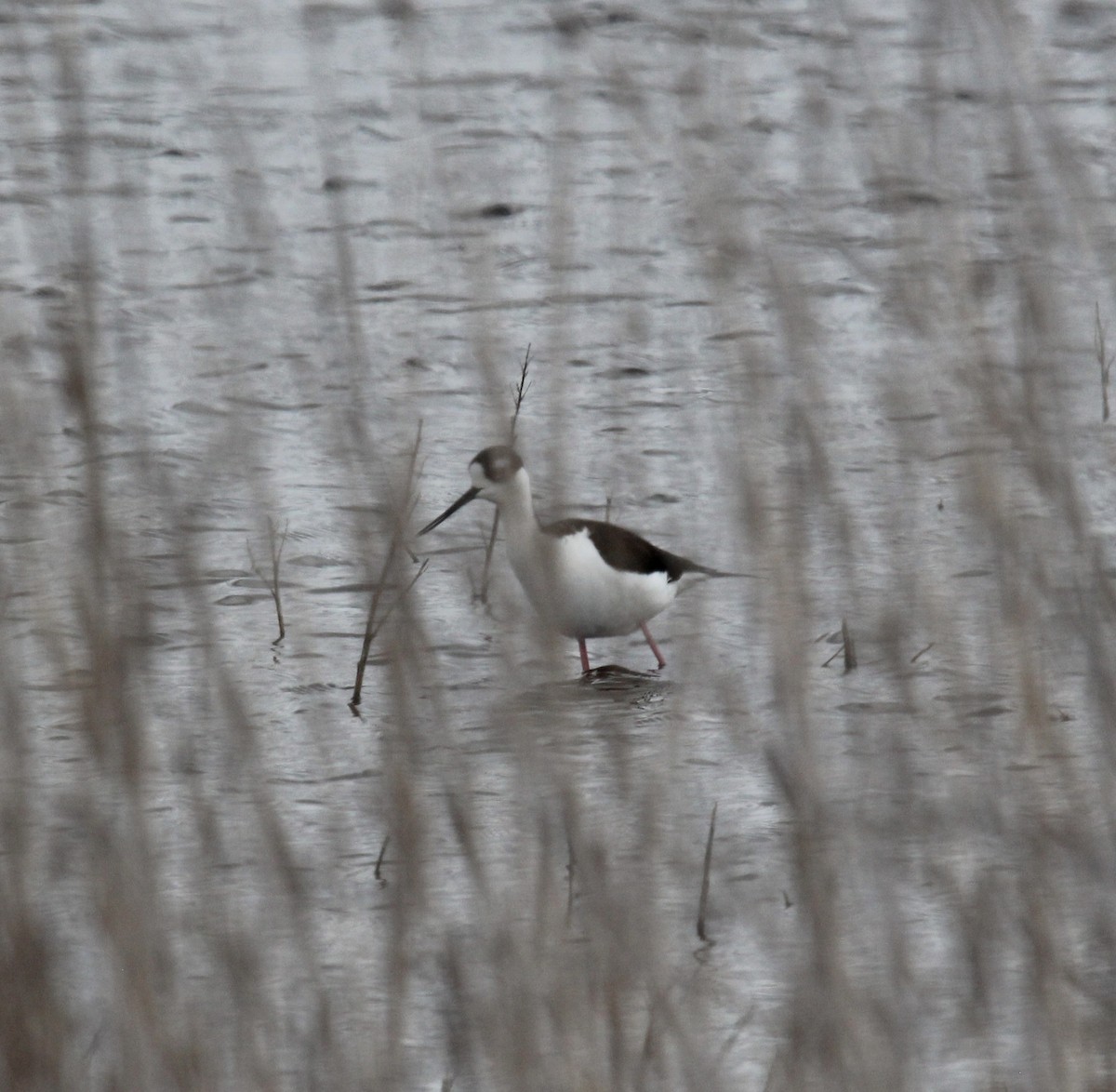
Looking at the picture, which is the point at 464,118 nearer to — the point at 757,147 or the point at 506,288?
the point at 757,147

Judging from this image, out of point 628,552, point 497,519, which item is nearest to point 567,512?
point 497,519

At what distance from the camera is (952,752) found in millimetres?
2926

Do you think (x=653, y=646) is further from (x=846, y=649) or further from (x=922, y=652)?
(x=922, y=652)

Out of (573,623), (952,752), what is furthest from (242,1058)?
(573,623)

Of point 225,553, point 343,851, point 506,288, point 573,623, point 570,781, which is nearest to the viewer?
point 570,781

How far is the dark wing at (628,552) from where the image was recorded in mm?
5926

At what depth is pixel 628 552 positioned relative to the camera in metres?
6.05

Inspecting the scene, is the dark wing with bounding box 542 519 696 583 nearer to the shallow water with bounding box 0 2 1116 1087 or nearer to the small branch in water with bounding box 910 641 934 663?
the small branch in water with bounding box 910 641 934 663

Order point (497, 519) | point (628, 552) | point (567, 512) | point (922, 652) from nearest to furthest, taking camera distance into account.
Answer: point (567, 512)
point (497, 519)
point (922, 652)
point (628, 552)

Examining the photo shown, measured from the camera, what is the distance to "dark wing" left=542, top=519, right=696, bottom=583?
233 inches

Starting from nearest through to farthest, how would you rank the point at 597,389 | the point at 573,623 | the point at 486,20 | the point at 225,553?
the point at 486,20
the point at 573,623
the point at 225,553
the point at 597,389

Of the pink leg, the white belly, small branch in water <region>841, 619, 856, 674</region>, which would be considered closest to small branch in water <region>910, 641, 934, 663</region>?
small branch in water <region>841, 619, 856, 674</region>

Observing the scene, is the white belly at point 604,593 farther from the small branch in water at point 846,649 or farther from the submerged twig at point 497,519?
the submerged twig at point 497,519

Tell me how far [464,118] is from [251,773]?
0.87 metres
